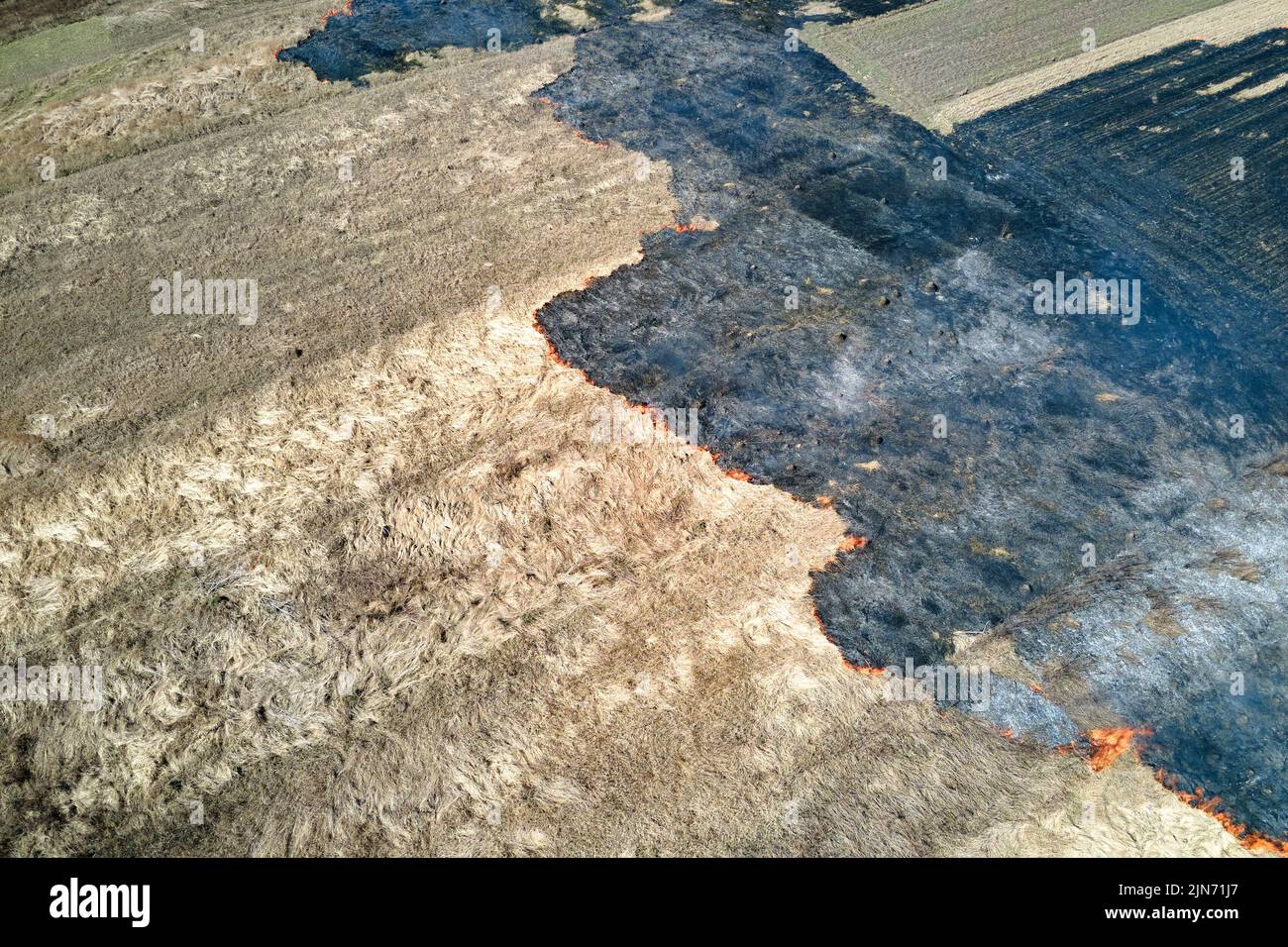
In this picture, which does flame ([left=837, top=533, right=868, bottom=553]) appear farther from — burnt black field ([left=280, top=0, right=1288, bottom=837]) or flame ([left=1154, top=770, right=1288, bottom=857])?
flame ([left=1154, top=770, right=1288, bottom=857])

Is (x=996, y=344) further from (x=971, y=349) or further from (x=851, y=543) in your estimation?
(x=851, y=543)

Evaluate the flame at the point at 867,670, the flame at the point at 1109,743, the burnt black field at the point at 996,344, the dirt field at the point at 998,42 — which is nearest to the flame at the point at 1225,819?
the burnt black field at the point at 996,344

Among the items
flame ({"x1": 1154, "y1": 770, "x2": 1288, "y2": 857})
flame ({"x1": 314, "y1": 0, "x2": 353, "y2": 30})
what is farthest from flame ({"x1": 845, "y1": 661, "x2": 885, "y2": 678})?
flame ({"x1": 314, "y1": 0, "x2": 353, "y2": 30})

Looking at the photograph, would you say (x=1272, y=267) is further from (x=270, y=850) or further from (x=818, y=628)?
(x=270, y=850)

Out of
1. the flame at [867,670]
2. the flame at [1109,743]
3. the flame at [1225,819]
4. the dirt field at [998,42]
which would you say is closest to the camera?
the flame at [1225,819]

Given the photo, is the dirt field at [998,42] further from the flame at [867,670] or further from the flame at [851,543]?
the flame at [867,670]

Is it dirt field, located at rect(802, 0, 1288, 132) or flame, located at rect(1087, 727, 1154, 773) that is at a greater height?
dirt field, located at rect(802, 0, 1288, 132)

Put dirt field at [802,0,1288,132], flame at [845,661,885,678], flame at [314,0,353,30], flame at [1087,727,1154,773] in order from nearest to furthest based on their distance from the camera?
flame at [1087,727,1154,773] < flame at [845,661,885,678] < dirt field at [802,0,1288,132] < flame at [314,0,353,30]
